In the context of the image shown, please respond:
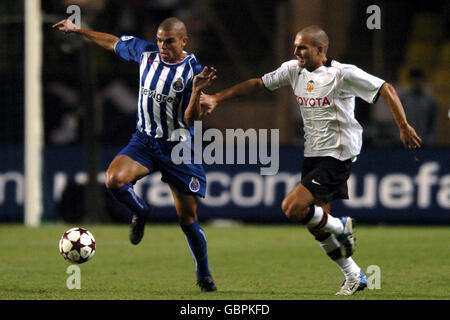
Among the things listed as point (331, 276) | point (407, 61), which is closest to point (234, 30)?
point (407, 61)

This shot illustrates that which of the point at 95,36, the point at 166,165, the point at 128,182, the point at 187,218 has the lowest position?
the point at 187,218

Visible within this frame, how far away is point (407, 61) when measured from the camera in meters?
Result: 15.7

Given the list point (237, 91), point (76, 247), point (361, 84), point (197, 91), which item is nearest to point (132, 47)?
point (237, 91)

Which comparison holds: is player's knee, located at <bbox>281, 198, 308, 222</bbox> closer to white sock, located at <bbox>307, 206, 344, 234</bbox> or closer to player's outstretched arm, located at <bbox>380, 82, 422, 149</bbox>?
white sock, located at <bbox>307, 206, 344, 234</bbox>

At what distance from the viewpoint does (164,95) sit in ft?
24.4

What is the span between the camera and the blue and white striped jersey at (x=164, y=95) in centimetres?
742

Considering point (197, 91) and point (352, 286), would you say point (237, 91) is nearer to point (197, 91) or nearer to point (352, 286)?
point (197, 91)

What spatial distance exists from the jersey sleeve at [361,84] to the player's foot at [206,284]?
1.87 meters

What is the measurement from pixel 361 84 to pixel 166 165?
1.71 metres

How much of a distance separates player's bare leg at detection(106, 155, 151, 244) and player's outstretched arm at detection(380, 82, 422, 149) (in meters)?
2.05
